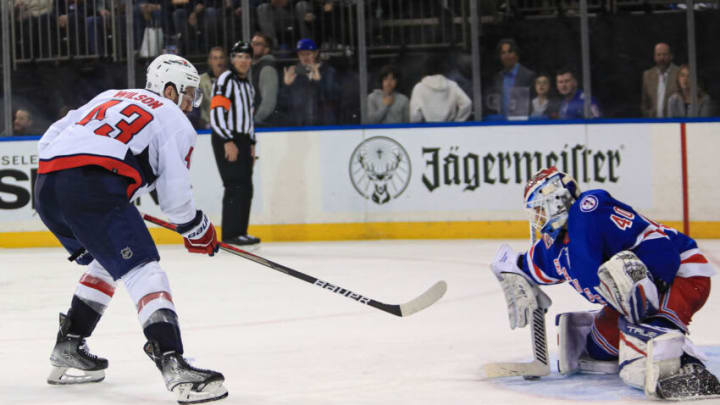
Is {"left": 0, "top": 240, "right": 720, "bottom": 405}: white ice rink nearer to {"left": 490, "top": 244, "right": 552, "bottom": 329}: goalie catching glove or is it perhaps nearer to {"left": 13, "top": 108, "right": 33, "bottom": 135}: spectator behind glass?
{"left": 490, "top": 244, "right": 552, "bottom": 329}: goalie catching glove

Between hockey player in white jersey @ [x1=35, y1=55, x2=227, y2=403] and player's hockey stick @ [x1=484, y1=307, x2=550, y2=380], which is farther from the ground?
hockey player in white jersey @ [x1=35, y1=55, x2=227, y2=403]

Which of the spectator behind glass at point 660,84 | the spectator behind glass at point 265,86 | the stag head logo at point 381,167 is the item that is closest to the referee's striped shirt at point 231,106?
the spectator behind glass at point 265,86

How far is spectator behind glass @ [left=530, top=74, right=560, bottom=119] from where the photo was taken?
27.2 feet

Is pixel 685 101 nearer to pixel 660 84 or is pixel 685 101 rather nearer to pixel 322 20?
pixel 660 84

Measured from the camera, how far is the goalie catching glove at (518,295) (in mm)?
3551

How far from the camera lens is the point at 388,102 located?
8.60m

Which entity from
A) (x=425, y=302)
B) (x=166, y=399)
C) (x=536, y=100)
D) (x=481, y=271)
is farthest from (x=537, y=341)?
(x=536, y=100)

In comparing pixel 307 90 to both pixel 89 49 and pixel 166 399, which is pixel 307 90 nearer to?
pixel 89 49

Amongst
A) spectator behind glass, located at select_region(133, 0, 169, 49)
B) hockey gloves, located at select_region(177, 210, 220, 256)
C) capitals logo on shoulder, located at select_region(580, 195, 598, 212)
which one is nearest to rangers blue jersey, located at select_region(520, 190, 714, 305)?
capitals logo on shoulder, located at select_region(580, 195, 598, 212)

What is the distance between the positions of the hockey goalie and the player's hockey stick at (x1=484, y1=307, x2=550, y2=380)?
49mm

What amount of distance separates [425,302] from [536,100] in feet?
15.1

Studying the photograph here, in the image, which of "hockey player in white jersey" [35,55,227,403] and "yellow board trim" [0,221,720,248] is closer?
"hockey player in white jersey" [35,55,227,403]

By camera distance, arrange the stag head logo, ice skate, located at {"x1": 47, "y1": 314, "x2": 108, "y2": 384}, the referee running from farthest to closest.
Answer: the stag head logo < the referee < ice skate, located at {"x1": 47, "y1": 314, "x2": 108, "y2": 384}

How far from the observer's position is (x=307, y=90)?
28.9ft
